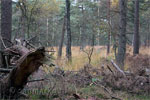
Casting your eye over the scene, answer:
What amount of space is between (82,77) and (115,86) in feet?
3.83

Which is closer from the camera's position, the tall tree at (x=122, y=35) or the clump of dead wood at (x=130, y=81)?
the clump of dead wood at (x=130, y=81)

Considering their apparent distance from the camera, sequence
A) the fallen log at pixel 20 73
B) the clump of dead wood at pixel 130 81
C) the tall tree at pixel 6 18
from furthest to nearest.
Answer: the tall tree at pixel 6 18 < the clump of dead wood at pixel 130 81 < the fallen log at pixel 20 73

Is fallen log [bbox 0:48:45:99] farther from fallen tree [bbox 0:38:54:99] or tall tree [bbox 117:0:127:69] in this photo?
tall tree [bbox 117:0:127:69]

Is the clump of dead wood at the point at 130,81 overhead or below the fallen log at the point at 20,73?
below

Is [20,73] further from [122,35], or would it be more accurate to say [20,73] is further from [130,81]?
[122,35]

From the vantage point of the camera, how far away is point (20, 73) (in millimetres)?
3996

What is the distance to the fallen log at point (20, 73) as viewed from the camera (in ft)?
12.2

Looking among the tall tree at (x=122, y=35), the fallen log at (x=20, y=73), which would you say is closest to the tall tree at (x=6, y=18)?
the fallen log at (x=20, y=73)

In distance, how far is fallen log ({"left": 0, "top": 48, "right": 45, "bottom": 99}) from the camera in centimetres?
372

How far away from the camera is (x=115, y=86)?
20.1ft

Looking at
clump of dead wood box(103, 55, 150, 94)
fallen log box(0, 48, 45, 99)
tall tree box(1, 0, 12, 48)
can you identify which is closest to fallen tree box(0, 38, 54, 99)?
fallen log box(0, 48, 45, 99)

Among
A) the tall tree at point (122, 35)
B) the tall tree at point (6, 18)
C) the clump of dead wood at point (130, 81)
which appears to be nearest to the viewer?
the clump of dead wood at point (130, 81)

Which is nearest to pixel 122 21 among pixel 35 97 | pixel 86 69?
pixel 86 69

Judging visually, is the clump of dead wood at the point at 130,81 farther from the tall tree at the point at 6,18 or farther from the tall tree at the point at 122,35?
the tall tree at the point at 6,18
